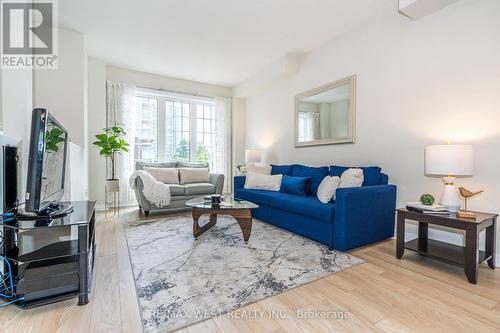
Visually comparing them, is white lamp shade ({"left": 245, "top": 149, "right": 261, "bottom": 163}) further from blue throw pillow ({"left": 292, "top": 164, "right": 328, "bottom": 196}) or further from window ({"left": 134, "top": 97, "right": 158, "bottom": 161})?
window ({"left": 134, "top": 97, "right": 158, "bottom": 161})

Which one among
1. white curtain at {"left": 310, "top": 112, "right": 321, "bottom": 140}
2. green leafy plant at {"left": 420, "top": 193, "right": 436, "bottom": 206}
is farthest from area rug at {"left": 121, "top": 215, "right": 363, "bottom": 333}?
white curtain at {"left": 310, "top": 112, "right": 321, "bottom": 140}

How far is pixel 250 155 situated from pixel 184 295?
3.53 meters

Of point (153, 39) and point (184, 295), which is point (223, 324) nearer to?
point (184, 295)

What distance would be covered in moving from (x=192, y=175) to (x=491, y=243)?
4129 mm

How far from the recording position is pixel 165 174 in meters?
4.42

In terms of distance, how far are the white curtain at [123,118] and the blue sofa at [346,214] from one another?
A: 2968 millimetres

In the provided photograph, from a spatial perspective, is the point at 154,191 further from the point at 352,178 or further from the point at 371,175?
the point at 371,175

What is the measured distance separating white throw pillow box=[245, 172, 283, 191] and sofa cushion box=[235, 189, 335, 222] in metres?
0.13

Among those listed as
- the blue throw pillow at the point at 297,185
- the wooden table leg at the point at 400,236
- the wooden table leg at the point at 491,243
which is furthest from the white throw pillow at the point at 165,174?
the wooden table leg at the point at 491,243

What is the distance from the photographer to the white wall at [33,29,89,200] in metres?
3.24

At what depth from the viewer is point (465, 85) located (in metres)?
2.33

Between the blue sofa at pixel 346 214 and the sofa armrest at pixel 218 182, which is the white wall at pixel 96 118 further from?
the blue sofa at pixel 346 214

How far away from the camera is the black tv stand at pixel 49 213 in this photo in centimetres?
160

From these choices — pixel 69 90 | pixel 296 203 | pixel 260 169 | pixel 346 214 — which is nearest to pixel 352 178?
pixel 346 214
